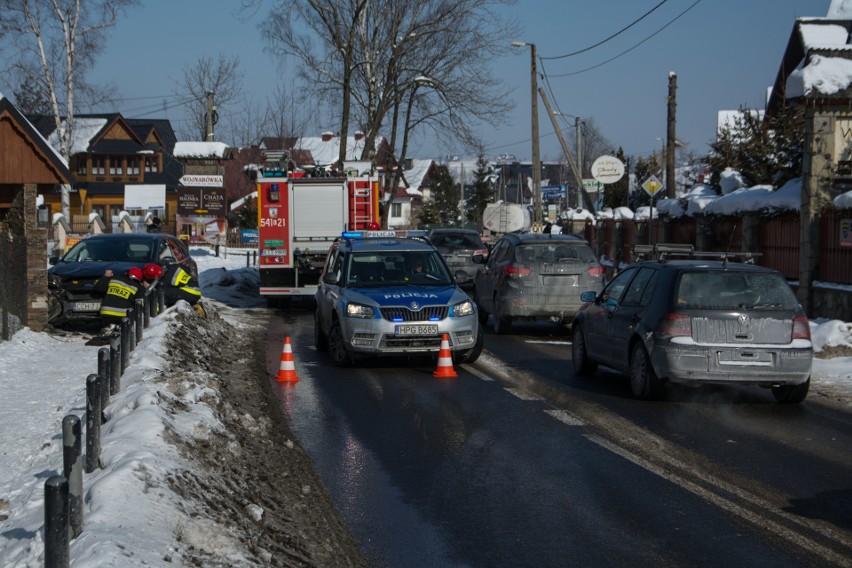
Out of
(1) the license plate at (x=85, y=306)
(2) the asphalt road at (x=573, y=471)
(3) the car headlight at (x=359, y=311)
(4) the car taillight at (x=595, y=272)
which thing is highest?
(4) the car taillight at (x=595, y=272)

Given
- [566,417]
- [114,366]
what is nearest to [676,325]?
[566,417]

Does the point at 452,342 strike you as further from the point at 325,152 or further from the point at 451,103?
the point at 325,152

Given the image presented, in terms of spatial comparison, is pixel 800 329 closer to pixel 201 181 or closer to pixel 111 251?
pixel 111 251

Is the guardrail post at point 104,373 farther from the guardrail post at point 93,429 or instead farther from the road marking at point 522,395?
the road marking at point 522,395

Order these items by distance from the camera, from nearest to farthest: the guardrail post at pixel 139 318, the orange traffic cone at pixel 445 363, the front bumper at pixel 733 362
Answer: the front bumper at pixel 733 362 → the guardrail post at pixel 139 318 → the orange traffic cone at pixel 445 363

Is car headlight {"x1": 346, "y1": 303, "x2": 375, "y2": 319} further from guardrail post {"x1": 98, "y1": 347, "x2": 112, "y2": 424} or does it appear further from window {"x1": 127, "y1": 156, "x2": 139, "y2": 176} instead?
window {"x1": 127, "y1": 156, "x2": 139, "y2": 176}

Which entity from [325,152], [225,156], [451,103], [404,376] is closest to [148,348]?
[404,376]

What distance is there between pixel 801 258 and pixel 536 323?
5.24 m

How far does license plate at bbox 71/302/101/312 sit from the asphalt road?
4.99m

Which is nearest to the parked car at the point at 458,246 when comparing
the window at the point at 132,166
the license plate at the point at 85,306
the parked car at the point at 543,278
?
the parked car at the point at 543,278

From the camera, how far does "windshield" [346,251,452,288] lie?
14766 mm

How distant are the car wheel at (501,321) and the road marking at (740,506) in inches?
377

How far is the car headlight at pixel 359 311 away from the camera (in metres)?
13.5

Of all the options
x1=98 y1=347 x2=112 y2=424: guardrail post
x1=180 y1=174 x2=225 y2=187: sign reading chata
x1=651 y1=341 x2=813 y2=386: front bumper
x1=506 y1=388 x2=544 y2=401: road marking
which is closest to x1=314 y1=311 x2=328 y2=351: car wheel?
x1=506 y1=388 x2=544 y2=401: road marking
